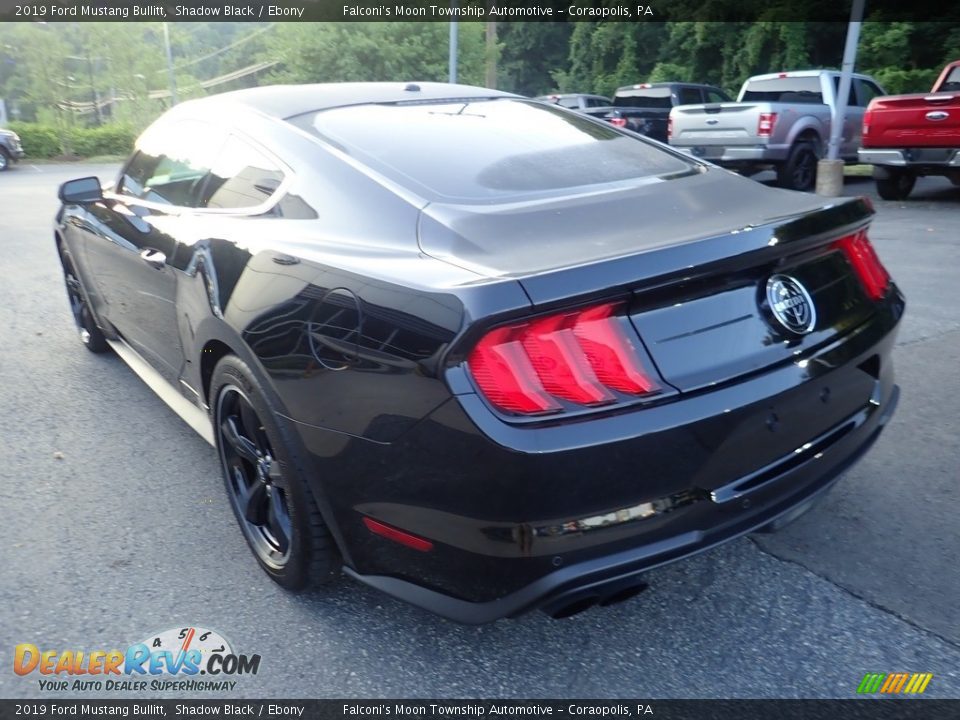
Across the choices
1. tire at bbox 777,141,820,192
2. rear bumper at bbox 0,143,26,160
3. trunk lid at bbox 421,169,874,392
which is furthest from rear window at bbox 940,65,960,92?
rear bumper at bbox 0,143,26,160

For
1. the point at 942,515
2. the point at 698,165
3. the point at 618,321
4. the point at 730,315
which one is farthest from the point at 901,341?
the point at 618,321

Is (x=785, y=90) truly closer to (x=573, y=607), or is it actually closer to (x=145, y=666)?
(x=573, y=607)

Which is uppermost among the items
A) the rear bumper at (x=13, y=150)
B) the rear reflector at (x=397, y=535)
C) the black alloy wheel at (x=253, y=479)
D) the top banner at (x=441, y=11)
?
the top banner at (x=441, y=11)

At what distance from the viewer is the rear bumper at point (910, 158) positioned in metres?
10.2

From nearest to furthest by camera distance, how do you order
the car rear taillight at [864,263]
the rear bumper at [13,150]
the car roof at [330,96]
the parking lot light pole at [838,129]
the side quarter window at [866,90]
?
the car rear taillight at [864,263]
the car roof at [330,96]
the parking lot light pole at [838,129]
the side quarter window at [866,90]
the rear bumper at [13,150]

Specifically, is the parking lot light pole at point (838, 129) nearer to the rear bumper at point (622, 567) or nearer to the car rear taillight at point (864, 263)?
the car rear taillight at point (864, 263)

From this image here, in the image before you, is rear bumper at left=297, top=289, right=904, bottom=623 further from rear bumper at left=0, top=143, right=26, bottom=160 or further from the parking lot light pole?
rear bumper at left=0, top=143, right=26, bottom=160

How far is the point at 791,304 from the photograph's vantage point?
224 cm

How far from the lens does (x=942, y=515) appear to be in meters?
3.03

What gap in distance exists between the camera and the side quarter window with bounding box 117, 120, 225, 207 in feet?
10.9

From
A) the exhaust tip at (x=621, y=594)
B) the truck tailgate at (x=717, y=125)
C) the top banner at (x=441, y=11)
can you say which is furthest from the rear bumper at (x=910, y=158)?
the top banner at (x=441, y=11)

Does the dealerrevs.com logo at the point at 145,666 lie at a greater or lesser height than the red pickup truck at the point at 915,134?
lesser

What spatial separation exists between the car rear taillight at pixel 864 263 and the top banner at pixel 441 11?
25839 mm

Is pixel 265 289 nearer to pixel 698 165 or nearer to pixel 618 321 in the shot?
pixel 618 321
